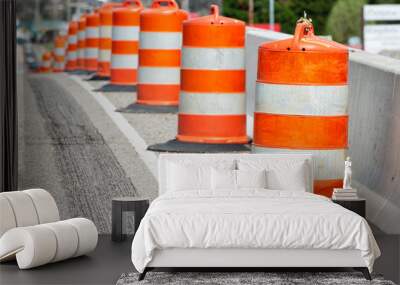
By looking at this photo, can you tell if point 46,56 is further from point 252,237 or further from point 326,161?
point 252,237

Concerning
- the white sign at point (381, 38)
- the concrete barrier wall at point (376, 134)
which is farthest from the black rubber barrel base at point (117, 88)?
the white sign at point (381, 38)

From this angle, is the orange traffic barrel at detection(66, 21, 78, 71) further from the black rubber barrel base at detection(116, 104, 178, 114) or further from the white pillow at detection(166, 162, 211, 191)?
the white pillow at detection(166, 162, 211, 191)

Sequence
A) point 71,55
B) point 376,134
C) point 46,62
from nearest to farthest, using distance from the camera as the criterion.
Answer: point 376,134 < point 46,62 < point 71,55

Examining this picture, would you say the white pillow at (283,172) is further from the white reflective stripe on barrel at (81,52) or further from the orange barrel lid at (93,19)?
the orange barrel lid at (93,19)

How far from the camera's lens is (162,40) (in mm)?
12898

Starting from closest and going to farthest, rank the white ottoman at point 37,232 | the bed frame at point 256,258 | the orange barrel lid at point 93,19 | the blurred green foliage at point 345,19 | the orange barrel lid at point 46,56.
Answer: the bed frame at point 256,258 < the white ottoman at point 37,232 < the orange barrel lid at point 46,56 < the orange barrel lid at point 93,19 < the blurred green foliage at point 345,19

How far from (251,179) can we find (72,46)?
9.41 feet

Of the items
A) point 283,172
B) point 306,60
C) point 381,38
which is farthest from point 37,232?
point 381,38

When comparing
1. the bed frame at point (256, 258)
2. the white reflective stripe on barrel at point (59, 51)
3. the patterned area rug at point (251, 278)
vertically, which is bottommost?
the patterned area rug at point (251, 278)

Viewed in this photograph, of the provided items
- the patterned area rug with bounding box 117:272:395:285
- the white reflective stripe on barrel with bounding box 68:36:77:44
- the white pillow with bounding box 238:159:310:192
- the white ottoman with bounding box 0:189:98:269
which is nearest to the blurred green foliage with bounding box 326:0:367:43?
the white reflective stripe on barrel with bounding box 68:36:77:44

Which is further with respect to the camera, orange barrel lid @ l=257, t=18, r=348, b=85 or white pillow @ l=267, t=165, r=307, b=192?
orange barrel lid @ l=257, t=18, r=348, b=85

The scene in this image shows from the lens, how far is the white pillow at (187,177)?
35.4 ft

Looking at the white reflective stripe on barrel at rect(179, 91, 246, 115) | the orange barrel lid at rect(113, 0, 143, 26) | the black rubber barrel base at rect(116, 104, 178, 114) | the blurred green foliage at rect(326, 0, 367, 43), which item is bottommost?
the blurred green foliage at rect(326, 0, 367, 43)

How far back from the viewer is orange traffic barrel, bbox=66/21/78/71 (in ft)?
42.3
